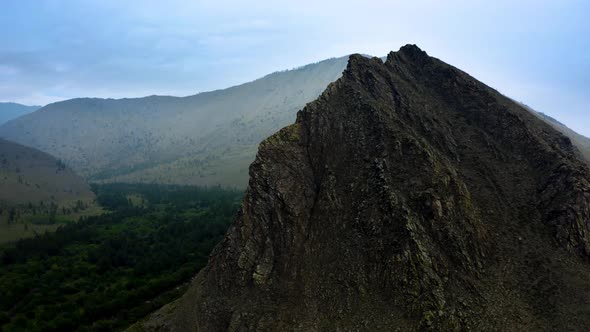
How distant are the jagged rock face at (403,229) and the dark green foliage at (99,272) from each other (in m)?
19.1

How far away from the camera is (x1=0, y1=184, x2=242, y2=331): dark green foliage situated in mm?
65375

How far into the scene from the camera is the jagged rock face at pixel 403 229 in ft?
128

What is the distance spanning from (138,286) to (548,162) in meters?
75.7

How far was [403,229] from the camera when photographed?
4306 centimetres

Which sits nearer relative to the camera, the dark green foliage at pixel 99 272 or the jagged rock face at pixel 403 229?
the jagged rock face at pixel 403 229

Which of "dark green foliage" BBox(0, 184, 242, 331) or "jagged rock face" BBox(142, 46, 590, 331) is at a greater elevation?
"jagged rock face" BBox(142, 46, 590, 331)

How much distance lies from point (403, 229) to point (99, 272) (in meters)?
83.7

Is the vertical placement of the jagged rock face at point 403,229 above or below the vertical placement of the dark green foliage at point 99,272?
above

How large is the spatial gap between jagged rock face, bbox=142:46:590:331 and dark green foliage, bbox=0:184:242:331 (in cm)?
1907

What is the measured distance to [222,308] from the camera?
1780 inches

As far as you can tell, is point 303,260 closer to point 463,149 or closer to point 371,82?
point 463,149

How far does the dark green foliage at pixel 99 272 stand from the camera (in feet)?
214

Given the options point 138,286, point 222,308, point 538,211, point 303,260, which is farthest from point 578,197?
point 138,286

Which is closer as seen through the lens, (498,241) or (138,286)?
(498,241)
